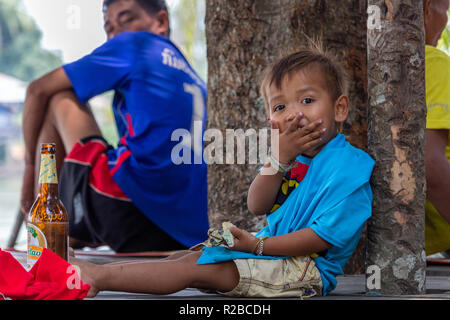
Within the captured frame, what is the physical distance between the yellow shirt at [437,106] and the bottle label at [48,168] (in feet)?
5.42

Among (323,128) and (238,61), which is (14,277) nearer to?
(323,128)

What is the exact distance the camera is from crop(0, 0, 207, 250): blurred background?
4.34 meters

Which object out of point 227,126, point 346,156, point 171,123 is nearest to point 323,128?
point 346,156

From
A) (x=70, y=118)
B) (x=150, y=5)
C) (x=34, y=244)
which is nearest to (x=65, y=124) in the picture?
(x=70, y=118)

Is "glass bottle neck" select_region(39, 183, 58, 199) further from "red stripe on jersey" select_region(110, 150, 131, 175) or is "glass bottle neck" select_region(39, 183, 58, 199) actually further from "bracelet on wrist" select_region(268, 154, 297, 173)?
Answer: "red stripe on jersey" select_region(110, 150, 131, 175)

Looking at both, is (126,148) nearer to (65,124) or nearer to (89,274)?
(65,124)

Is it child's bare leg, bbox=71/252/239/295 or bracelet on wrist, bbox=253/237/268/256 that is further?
bracelet on wrist, bbox=253/237/268/256

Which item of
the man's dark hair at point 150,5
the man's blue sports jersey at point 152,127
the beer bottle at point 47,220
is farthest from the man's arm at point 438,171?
the man's dark hair at point 150,5

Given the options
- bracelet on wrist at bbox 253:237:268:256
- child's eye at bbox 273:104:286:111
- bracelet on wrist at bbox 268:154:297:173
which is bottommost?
bracelet on wrist at bbox 253:237:268:256

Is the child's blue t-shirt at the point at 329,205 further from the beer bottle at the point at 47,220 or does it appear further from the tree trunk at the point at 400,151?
the beer bottle at the point at 47,220

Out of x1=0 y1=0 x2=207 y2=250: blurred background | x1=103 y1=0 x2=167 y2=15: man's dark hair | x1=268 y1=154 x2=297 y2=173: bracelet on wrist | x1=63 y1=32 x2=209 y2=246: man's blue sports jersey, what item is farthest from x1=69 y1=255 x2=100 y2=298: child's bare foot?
x1=103 y1=0 x2=167 y2=15: man's dark hair

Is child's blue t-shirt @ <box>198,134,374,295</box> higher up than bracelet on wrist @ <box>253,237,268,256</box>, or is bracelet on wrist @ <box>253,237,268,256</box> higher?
child's blue t-shirt @ <box>198,134,374,295</box>

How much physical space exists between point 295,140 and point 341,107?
28 cm

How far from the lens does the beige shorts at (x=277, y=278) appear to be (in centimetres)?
188
